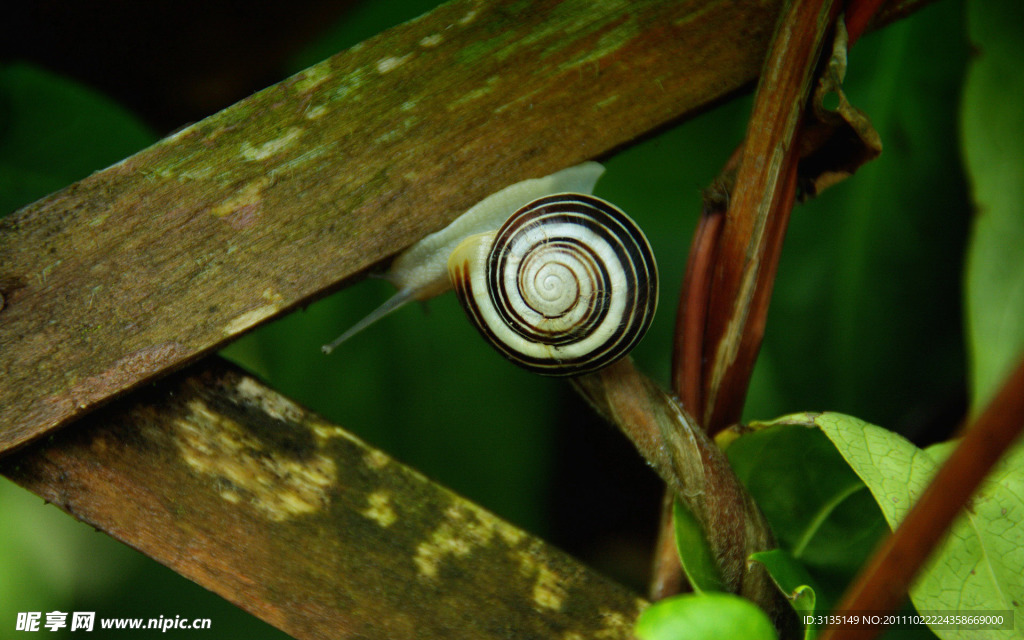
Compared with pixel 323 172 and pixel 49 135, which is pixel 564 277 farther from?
pixel 49 135

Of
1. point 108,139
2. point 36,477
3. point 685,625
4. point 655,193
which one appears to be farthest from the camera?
point 655,193

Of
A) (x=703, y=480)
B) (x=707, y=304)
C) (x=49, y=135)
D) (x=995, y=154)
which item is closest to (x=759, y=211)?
(x=707, y=304)

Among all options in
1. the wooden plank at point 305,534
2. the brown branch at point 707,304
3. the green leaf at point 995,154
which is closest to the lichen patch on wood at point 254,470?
the wooden plank at point 305,534

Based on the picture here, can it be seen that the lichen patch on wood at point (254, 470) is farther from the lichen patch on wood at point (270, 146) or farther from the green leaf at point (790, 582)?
the green leaf at point (790, 582)

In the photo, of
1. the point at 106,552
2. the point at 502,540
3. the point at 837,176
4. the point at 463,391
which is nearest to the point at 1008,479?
the point at 837,176

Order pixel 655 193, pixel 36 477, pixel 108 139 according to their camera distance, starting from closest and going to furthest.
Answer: pixel 36 477
pixel 108 139
pixel 655 193

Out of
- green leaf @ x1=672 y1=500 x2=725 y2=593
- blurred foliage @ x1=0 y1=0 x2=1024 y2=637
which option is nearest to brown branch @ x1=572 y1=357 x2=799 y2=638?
green leaf @ x1=672 y1=500 x2=725 y2=593

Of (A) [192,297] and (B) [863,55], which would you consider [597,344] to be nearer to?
(A) [192,297]
